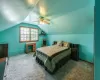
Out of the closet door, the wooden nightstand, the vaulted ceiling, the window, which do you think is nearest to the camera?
the vaulted ceiling

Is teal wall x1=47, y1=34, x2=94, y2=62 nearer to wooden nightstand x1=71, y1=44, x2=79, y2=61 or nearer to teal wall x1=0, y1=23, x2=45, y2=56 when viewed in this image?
wooden nightstand x1=71, y1=44, x2=79, y2=61

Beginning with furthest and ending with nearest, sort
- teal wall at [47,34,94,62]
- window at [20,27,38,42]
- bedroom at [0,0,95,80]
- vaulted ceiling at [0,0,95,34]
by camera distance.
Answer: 1. window at [20,27,38,42]
2. teal wall at [47,34,94,62]
3. bedroom at [0,0,95,80]
4. vaulted ceiling at [0,0,95,34]

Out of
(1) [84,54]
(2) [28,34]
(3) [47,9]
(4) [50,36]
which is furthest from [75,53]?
(2) [28,34]

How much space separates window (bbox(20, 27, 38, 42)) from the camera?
5.35 meters

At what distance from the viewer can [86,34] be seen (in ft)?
12.5

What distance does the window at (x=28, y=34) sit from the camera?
5.35 metres

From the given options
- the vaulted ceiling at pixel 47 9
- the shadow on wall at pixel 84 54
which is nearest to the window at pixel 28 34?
the vaulted ceiling at pixel 47 9

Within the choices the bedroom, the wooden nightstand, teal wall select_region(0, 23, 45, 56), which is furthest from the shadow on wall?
teal wall select_region(0, 23, 45, 56)

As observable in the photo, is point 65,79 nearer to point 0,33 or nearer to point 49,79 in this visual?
point 49,79

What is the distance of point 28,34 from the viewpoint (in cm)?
573

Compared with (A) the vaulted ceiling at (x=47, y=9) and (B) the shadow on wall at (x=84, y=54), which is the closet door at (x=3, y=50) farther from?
(B) the shadow on wall at (x=84, y=54)

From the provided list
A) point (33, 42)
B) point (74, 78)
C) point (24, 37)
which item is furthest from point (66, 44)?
point (24, 37)

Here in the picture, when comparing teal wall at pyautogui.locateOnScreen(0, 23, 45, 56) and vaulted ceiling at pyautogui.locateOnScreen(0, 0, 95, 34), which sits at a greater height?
vaulted ceiling at pyautogui.locateOnScreen(0, 0, 95, 34)

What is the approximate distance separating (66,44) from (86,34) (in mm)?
1262
